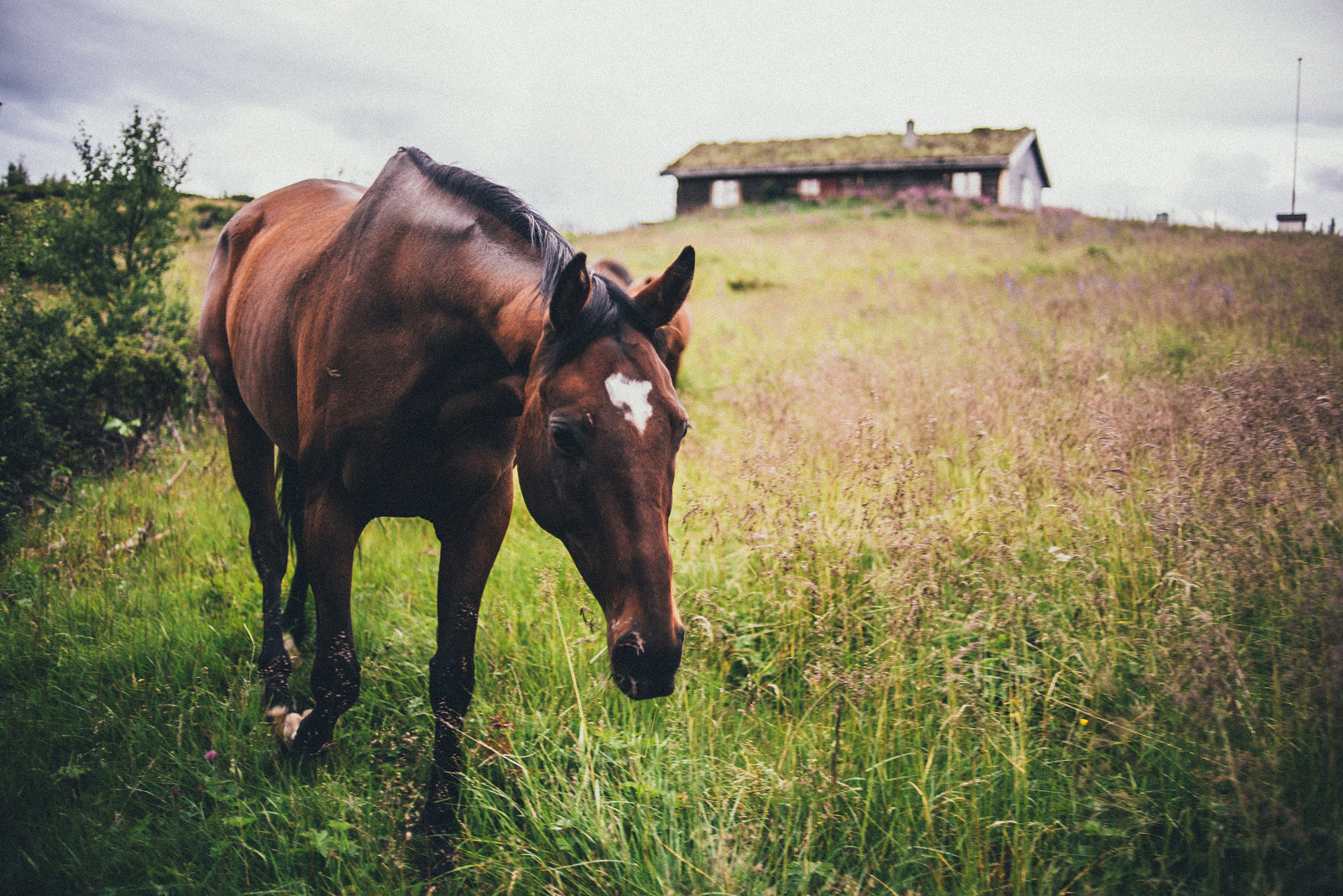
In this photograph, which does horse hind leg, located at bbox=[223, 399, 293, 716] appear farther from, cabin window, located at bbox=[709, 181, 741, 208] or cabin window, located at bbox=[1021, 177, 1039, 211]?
cabin window, located at bbox=[1021, 177, 1039, 211]

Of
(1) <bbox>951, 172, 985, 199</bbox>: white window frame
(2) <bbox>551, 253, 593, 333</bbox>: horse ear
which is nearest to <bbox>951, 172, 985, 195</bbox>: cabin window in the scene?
(1) <bbox>951, 172, 985, 199</bbox>: white window frame

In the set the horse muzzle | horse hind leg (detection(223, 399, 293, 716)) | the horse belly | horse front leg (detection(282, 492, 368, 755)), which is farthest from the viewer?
horse hind leg (detection(223, 399, 293, 716))

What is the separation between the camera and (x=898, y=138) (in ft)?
110

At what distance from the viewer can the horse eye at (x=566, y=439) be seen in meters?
1.63

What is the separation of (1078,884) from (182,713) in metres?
3.19

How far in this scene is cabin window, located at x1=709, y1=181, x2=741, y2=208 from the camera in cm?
3425

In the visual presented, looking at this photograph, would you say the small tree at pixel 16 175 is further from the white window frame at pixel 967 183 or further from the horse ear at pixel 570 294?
the white window frame at pixel 967 183

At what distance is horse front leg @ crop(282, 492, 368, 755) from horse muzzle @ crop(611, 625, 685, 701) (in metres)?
1.46

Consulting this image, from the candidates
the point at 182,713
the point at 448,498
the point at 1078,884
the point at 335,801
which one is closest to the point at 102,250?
the point at 182,713

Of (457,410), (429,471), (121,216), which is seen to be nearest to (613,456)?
(457,410)

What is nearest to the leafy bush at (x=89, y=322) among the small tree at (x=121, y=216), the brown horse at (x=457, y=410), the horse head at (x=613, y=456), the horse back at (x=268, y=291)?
the small tree at (x=121, y=216)

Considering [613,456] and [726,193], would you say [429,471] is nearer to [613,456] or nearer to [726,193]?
[613,456]

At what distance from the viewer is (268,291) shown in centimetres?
306

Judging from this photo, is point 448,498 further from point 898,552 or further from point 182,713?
point 898,552
